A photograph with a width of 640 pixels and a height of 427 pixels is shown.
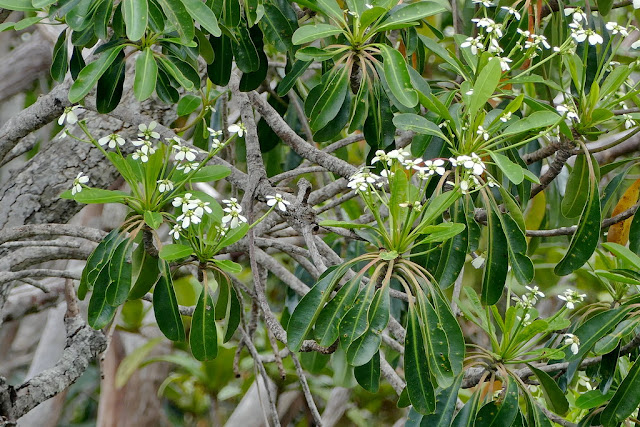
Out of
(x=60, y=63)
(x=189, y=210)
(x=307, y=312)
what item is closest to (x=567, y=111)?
(x=307, y=312)

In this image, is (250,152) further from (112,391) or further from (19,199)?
(112,391)

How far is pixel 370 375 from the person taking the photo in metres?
1.35

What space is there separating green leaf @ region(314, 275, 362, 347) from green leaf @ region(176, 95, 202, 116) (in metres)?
0.57

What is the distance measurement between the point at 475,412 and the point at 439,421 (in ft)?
0.22

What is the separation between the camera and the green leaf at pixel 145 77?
1283 mm

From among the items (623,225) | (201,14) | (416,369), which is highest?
(201,14)

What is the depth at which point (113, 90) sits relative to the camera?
4.96ft

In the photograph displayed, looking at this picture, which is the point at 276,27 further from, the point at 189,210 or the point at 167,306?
the point at 167,306

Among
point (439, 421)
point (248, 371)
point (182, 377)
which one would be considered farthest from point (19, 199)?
point (248, 371)

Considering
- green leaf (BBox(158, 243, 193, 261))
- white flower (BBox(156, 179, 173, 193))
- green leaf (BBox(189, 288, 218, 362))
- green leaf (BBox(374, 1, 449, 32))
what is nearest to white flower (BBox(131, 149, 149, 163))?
white flower (BBox(156, 179, 173, 193))

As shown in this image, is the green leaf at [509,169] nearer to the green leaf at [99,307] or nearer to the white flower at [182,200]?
the white flower at [182,200]

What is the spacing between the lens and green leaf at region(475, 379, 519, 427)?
4.22ft

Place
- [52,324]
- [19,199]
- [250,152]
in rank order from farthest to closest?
[52,324] → [19,199] → [250,152]

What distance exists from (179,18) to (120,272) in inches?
18.1
